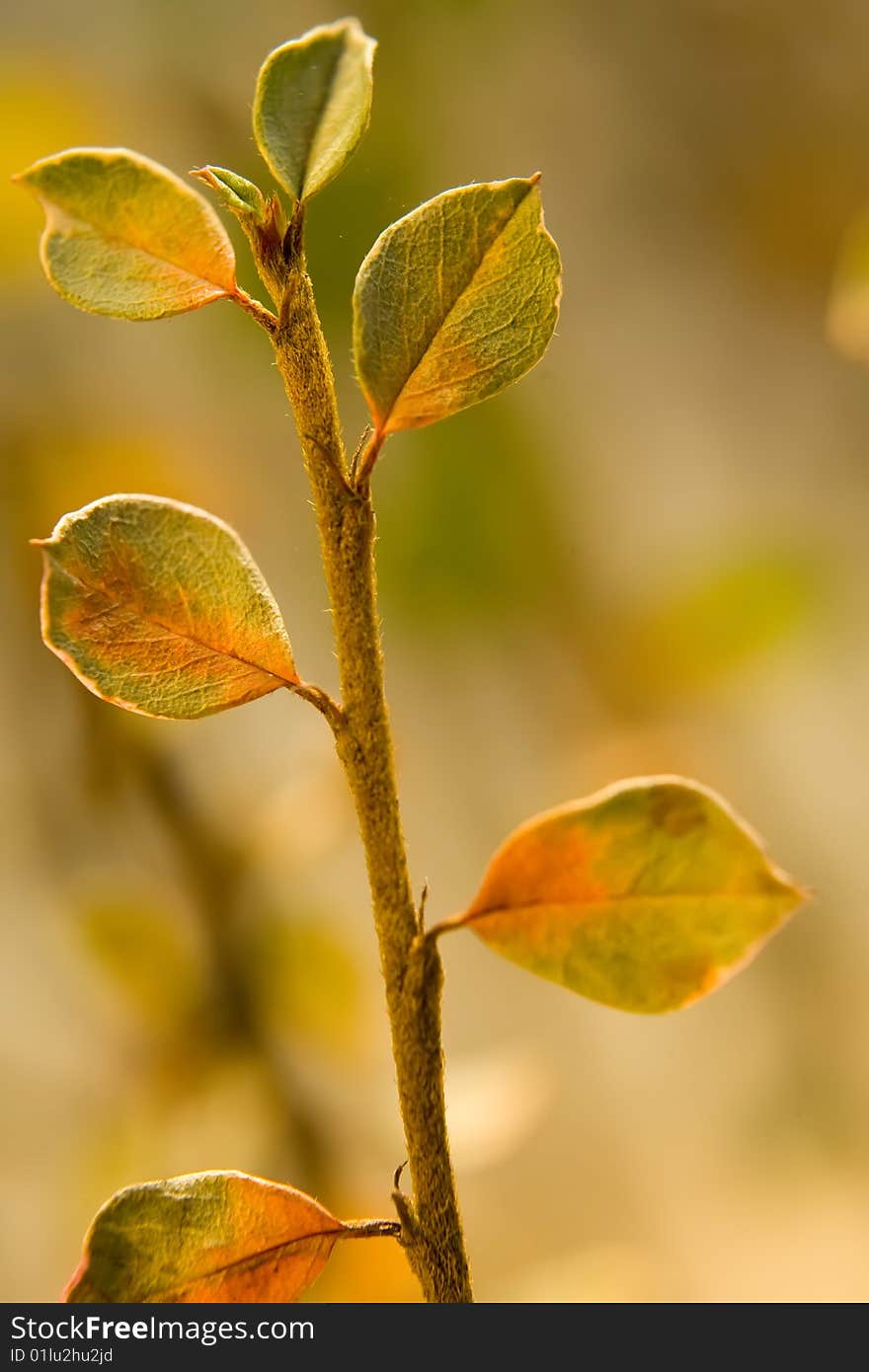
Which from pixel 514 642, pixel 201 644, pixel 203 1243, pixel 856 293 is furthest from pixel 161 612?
pixel 514 642

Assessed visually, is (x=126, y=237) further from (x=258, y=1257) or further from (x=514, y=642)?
(x=514, y=642)

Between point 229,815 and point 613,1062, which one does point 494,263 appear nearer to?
point 229,815

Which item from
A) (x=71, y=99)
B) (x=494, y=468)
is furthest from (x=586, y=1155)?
(x=71, y=99)

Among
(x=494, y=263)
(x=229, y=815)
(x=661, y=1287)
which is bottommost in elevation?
(x=661, y=1287)

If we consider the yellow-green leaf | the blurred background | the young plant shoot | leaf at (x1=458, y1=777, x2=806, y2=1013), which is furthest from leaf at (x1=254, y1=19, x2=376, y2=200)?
the blurred background

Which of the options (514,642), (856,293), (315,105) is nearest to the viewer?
(315,105)

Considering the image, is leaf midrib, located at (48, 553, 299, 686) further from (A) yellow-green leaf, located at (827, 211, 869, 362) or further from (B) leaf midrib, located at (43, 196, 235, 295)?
(A) yellow-green leaf, located at (827, 211, 869, 362)
